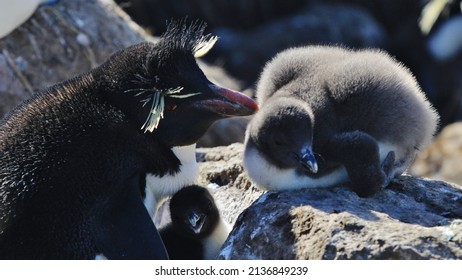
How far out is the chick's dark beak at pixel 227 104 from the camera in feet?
11.7

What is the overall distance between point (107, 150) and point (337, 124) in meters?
0.91

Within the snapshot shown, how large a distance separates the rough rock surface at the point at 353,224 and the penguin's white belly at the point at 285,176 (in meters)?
0.06

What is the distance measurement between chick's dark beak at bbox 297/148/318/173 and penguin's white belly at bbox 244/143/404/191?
0.58 ft

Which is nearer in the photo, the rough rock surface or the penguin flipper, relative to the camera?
the rough rock surface

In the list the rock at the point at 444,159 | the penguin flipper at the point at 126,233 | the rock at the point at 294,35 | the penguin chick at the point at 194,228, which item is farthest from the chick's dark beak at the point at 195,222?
the rock at the point at 294,35

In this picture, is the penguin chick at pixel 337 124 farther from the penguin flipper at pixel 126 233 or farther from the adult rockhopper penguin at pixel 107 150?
the penguin flipper at pixel 126 233

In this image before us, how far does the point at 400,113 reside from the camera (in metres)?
3.81

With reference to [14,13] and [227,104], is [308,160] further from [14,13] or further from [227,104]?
[14,13]

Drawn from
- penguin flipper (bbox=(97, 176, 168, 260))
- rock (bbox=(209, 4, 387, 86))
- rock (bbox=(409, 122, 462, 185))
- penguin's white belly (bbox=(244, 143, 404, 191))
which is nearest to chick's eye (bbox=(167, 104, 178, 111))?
penguin flipper (bbox=(97, 176, 168, 260))

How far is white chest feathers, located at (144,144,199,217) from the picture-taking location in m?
3.63

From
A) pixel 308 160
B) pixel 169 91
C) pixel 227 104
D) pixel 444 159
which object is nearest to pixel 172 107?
pixel 169 91

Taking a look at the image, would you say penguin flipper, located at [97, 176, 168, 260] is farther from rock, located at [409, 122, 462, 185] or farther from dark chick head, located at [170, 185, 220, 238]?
rock, located at [409, 122, 462, 185]

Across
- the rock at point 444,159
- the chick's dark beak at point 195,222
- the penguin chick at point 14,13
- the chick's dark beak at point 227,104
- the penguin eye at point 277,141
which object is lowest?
Result: the rock at point 444,159
